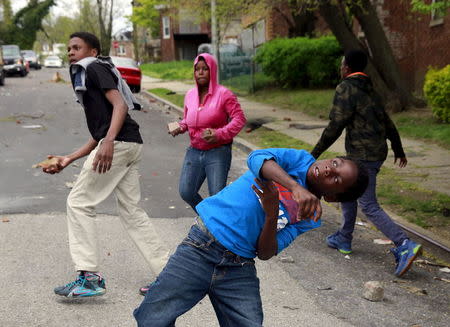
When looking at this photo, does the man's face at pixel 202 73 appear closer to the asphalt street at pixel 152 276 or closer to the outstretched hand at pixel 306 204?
the asphalt street at pixel 152 276

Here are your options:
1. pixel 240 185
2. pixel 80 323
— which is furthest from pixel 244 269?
pixel 80 323

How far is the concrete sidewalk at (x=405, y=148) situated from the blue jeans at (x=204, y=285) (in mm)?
3593

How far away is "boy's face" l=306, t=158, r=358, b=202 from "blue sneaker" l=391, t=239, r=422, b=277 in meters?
2.84

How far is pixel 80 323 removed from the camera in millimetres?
4090

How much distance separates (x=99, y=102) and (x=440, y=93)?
10.1 metres

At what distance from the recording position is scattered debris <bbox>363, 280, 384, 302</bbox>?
4.64 meters

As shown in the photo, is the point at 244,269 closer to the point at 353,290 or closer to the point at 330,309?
the point at 330,309

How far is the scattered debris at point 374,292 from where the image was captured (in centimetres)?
464

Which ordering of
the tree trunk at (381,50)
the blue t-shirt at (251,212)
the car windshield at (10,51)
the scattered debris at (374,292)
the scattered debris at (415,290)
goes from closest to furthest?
the blue t-shirt at (251,212) → the scattered debris at (374,292) → the scattered debris at (415,290) → the tree trunk at (381,50) → the car windshield at (10,51)

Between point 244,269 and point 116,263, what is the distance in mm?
2784

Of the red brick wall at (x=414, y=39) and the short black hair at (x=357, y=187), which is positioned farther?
the red brick wall at (x=414, y=39)

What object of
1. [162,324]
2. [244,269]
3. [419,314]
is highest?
[244,269]

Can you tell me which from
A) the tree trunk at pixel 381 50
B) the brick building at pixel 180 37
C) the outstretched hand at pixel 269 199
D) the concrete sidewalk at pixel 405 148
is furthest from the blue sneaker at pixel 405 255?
the brick building at pixel 180 37

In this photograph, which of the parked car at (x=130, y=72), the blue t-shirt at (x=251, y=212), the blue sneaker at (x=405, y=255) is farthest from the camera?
the parked car at (x=130, y=72)
